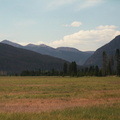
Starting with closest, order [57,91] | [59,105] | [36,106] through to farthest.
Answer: [36,106], [59,105], [57,91]

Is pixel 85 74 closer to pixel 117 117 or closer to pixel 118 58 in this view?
pixel 118 58

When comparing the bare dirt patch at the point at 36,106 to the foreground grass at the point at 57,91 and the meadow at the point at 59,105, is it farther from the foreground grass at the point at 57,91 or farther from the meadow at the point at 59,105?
the foreground grass at the point at 57,91

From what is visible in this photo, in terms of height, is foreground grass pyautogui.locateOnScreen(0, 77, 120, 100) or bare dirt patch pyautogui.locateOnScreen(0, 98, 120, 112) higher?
foreground grass pyautogui.locateOnScreen(0, 77, 120, 100)

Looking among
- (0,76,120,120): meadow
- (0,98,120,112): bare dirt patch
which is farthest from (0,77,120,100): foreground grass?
(0,98,120,112): bare dirt patch

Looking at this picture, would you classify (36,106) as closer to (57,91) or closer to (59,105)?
(59,105)

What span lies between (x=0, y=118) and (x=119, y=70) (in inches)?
5491

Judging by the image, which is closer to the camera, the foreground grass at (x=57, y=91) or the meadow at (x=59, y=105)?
the meadow at (x=59, y=105)

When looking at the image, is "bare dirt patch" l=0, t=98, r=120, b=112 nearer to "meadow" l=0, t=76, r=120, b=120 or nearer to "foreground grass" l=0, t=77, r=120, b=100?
"meadow" l=0, t=76, r=120, b=120

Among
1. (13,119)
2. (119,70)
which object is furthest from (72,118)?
(119,70)

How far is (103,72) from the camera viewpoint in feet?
550

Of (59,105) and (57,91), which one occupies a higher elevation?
(57,91)

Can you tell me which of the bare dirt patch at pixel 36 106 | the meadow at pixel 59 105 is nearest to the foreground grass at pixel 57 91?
the meadow at pixel 59 105

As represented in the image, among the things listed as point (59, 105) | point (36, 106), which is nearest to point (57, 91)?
point (59, 105)

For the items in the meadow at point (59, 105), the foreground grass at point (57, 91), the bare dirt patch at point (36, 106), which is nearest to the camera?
the meadow at point (59, 105)
